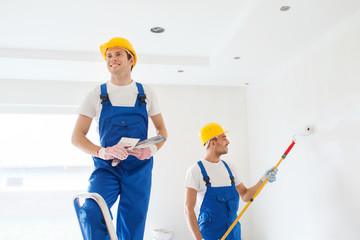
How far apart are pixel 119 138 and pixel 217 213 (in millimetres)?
1470

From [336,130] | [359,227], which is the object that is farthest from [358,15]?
[359,227]

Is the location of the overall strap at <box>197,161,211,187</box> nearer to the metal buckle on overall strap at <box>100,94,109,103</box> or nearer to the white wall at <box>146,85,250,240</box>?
the metal buckle on overall strap at <box>100,94,109,103</box>

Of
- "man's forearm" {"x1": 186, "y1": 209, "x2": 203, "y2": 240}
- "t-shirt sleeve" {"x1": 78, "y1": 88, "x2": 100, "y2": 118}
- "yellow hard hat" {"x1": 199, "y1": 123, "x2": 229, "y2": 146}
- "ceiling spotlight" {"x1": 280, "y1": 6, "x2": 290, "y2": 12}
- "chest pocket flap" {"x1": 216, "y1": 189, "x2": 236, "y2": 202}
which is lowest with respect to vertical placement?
"man's forearm" {"x1": 186, "y1": 209, "x2": 203, "y2": 240}

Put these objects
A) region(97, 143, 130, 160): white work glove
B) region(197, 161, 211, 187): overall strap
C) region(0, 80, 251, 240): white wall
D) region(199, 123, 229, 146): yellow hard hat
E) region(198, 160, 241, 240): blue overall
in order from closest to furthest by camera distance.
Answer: region(97, 143, 130, 160): white work glove
region(198, 160, 241, 240): blue overall
region(197, 161, 211, 187): overall strap
region(199, 123, 229, 146): yellow hard hat
region(0, 80, 251, 240): white wall

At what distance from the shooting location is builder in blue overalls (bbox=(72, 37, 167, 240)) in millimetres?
1589

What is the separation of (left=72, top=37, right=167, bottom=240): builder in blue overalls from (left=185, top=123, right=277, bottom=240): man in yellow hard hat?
3.83 ft

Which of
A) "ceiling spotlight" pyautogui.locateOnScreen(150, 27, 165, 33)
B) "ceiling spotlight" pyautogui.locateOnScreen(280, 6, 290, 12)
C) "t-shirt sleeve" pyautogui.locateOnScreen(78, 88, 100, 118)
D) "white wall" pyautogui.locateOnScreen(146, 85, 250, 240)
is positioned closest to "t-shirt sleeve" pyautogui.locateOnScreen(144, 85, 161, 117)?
"t-shirt sleeve" pyautogui.locateOnScreen(78, 88, 100, 118)

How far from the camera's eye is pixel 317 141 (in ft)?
10.7

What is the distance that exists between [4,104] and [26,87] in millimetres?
422

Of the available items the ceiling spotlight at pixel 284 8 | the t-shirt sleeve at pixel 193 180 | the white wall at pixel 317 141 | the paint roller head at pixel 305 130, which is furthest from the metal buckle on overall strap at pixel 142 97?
the paint roller head at pixel 305 130

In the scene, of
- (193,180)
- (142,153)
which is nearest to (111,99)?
(142,153)

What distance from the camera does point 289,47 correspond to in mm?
3529

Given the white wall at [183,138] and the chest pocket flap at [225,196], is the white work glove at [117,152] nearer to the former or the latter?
the chest pocket flap at [225,196]

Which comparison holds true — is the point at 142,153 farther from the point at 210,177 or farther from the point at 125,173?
the point at 210,177
